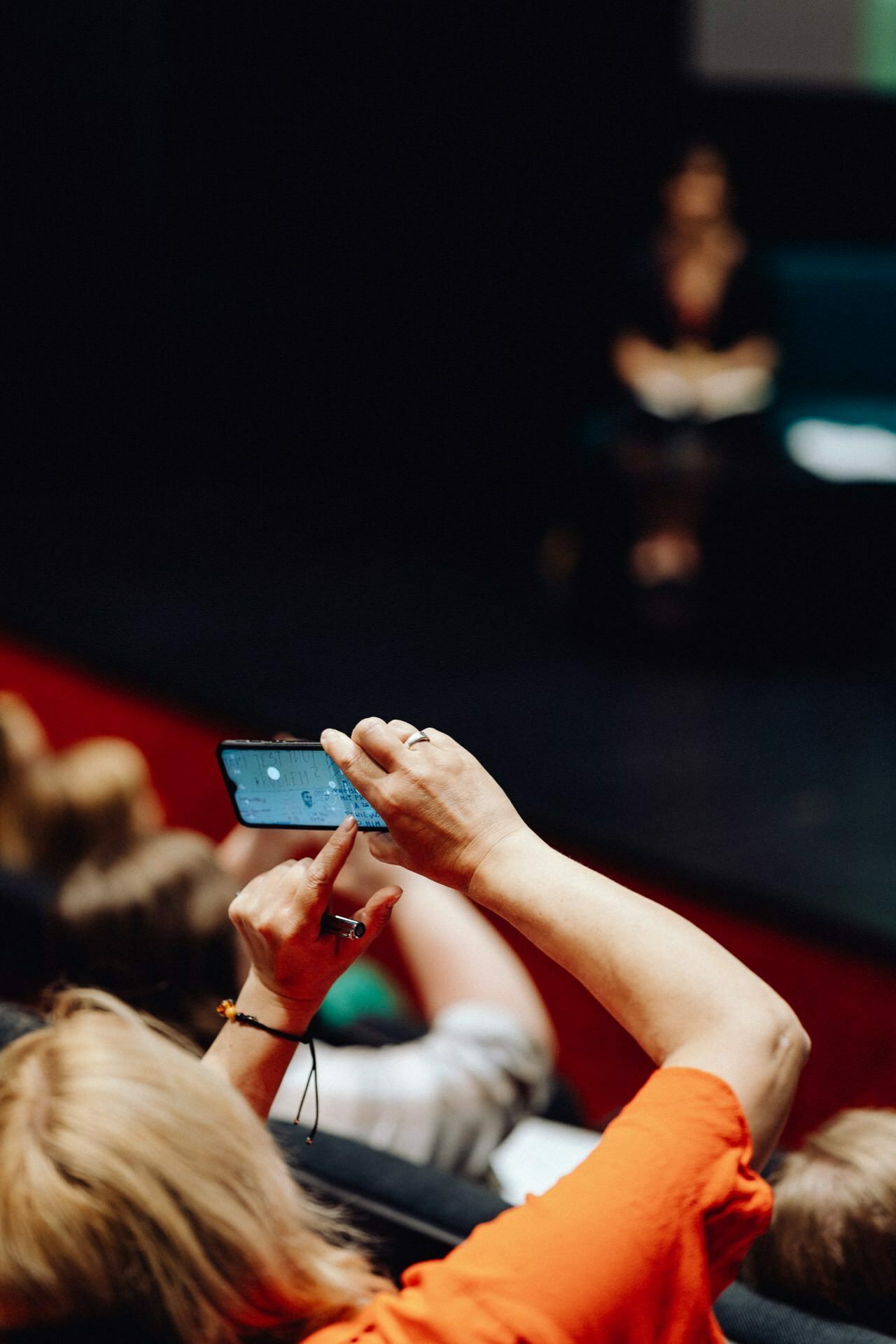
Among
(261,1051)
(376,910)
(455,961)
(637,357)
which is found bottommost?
(455,961)

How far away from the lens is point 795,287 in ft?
15.5

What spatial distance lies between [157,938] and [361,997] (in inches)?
25.8

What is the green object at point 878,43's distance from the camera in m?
4.53

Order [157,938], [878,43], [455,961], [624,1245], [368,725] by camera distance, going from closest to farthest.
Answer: [624,1245] → [368,725] → [157,938] → [455,961] → [878,43]

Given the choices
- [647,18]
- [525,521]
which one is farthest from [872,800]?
[647,18]

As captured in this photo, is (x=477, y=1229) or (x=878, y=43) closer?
(x=477, y=1229)

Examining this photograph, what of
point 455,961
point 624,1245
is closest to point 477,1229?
point 624,1245

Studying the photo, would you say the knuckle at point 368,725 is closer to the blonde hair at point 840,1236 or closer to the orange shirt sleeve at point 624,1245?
the orange shirt sleeve at point 624,1245

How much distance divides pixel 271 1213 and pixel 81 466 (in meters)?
6.01

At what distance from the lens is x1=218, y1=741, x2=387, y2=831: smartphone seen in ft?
2.51

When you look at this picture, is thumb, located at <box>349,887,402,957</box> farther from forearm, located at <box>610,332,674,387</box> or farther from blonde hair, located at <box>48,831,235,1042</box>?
forearm, located at <box>610,332,674,387</box>

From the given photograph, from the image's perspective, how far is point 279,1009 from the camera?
2.61ft

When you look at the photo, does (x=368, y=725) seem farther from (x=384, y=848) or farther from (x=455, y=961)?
(x=455, y=961)

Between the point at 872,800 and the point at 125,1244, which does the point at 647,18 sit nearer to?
the point at 872,800
